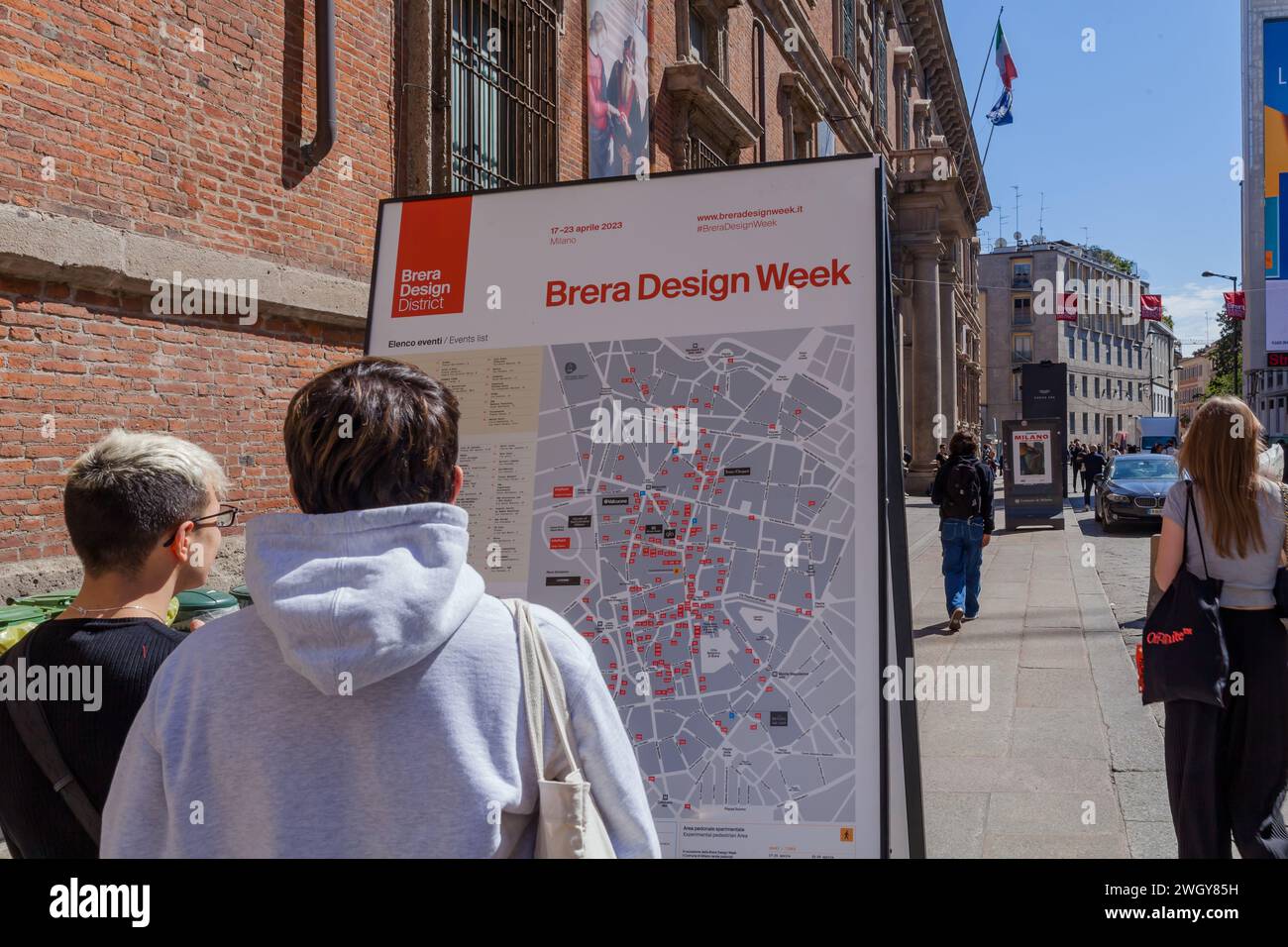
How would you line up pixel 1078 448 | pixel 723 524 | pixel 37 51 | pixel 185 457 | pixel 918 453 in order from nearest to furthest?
pixel 185 457 < pixel 723 524 < pixel 37 51 < pixel 918 453 < pixel 1078 448

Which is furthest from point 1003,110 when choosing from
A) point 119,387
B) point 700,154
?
point 119,387

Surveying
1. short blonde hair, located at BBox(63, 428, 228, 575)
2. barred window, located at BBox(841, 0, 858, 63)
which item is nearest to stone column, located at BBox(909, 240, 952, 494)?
barred window, located at BBox(841, 0, 858, 63)

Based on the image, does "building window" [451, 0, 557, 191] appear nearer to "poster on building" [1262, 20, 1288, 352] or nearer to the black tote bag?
the black tote bag

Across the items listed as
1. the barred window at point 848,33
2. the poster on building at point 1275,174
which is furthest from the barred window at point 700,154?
the poster on building at point 1275,174

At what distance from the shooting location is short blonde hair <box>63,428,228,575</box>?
2.17 meters

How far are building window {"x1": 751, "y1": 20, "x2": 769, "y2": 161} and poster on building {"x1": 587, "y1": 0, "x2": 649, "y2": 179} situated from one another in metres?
5.45

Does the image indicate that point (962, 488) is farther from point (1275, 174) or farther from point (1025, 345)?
point (1025, 345)

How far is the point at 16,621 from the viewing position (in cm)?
432

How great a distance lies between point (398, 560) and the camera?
149 cm

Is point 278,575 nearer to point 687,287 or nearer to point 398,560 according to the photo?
point 398,560

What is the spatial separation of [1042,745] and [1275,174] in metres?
30.5

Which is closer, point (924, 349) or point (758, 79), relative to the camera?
point (758, 79)
